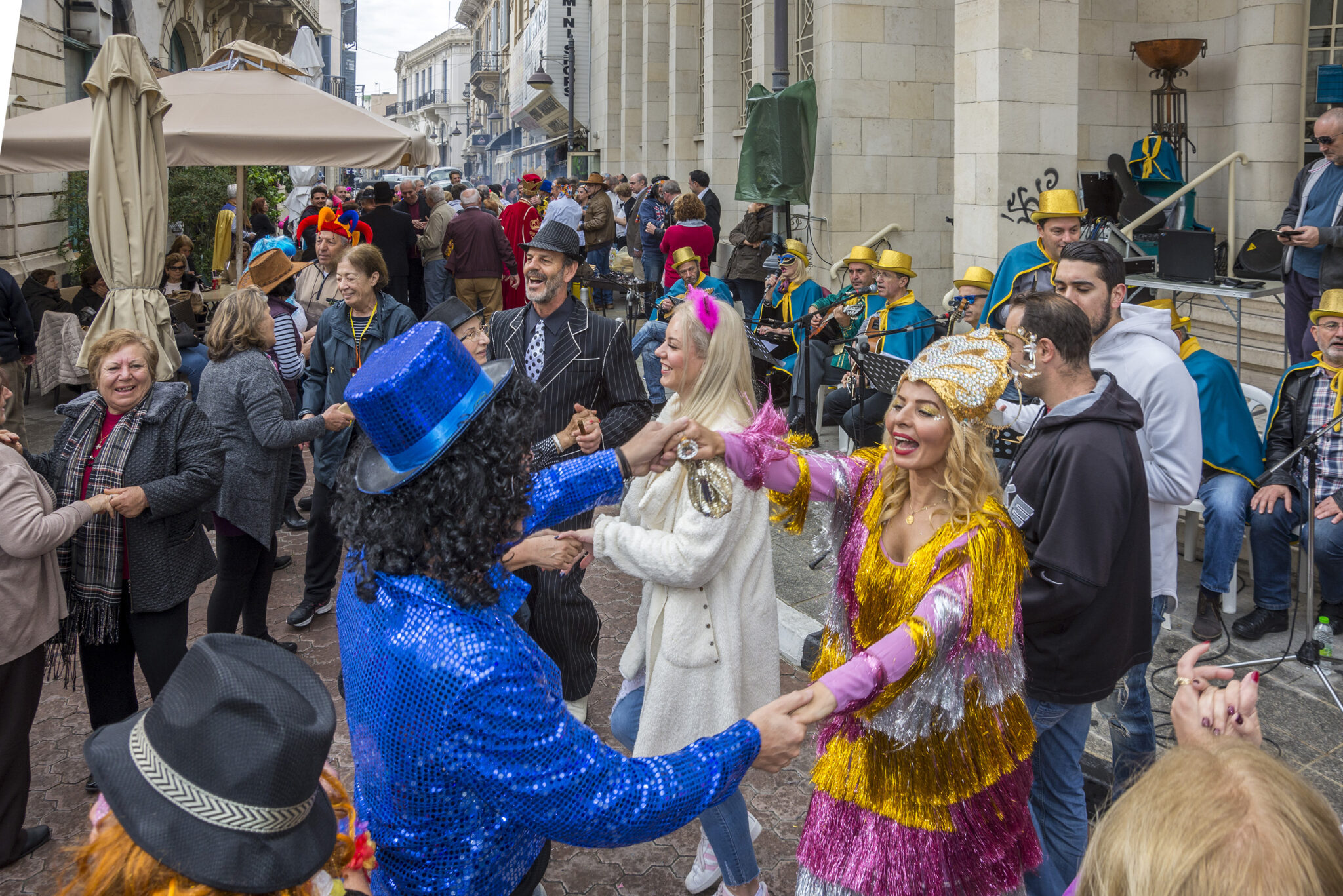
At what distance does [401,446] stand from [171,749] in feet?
2.02

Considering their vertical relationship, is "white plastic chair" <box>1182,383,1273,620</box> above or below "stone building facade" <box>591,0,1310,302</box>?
below

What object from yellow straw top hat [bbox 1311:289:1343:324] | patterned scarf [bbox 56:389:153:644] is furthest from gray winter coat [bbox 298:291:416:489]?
yellow straw top hat [bbox 1311:289:1343:324]

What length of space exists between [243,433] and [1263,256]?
6.89 m

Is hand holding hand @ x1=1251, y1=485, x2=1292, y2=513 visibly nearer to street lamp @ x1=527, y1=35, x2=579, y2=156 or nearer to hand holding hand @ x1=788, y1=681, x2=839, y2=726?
hand holding hand @ x1=788, y1=681, x2=839, y2=726

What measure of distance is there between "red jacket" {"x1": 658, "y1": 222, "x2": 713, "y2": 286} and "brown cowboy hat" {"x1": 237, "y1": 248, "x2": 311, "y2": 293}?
558cm

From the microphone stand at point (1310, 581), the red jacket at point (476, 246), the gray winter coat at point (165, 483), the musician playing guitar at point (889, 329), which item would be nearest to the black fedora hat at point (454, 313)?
the gray winter coat at point (165, 483)

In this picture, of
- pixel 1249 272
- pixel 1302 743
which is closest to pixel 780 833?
pixel 1302 743

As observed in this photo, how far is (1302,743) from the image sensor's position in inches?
165

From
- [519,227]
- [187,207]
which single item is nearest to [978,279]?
[519,227]

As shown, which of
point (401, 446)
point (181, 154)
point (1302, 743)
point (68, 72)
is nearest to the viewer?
point (401, 446)

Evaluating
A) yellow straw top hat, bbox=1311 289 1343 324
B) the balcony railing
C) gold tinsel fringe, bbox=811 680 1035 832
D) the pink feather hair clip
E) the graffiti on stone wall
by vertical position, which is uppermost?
the balcony railing

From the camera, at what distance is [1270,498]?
508 centimetres

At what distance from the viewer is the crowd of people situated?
4.87 feet

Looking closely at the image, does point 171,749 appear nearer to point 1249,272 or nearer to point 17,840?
point 17,840
